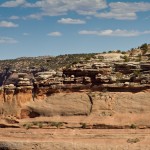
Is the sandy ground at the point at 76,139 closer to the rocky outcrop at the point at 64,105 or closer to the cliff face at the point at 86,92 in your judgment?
the cliff face at the point at 86,92

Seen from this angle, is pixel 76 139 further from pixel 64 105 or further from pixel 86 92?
pixel 86 92

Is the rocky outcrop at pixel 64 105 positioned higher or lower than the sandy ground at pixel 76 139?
higher

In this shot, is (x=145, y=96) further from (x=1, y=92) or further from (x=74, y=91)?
(x=1, y=92)

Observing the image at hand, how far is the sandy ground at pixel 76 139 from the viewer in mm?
27516

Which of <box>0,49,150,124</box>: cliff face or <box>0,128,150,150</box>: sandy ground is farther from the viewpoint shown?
<box>0,49,150,124</box>: cliff face

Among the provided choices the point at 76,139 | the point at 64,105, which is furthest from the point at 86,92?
the point at 76,139

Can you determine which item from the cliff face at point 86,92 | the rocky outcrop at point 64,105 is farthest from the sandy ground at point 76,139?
the rocky outcrop at point 64,105

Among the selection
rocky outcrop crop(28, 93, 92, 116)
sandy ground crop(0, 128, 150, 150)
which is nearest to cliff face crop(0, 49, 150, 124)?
rocky outcrop crop(28, 93, 92, 116)

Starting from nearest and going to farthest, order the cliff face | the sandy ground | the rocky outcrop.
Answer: the sandy ground → the cliff face → the rocky outcrop

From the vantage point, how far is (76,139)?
28.8 meters

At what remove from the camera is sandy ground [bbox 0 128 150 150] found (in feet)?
90.3

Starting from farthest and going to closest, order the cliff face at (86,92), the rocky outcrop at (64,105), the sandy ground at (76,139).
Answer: the rocky outcrop at (64,105) < the cliff face at (86,92) < the sandy ground at (76,139)

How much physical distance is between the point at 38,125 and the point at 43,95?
2404 millimetres

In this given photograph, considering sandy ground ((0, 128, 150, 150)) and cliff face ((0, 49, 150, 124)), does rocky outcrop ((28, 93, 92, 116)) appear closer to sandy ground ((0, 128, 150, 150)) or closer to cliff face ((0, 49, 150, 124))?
cliff face ((0, 49, 150, 124))
